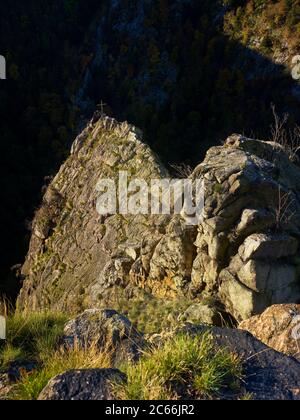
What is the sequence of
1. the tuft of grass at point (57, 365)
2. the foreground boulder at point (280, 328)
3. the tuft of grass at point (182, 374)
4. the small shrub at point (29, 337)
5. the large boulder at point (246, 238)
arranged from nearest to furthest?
1. the tuft of grass at point (182, 374)
2. the tuft of grass at point (57, 365)
3. the small shrub at point (29, 337)
4. the foreground boulder at point (280, 328)
5. the large boulder at point (246, 238)

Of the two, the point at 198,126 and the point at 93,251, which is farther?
the point at 198,126

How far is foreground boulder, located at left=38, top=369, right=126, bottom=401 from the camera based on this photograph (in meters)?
5.18

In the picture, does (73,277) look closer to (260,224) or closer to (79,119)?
(260,224)

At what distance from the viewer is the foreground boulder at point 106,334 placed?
675 centimetres

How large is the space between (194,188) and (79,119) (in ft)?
228

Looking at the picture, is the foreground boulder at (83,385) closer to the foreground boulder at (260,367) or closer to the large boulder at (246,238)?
the foreground boulder at (260,367)

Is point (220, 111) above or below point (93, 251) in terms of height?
above

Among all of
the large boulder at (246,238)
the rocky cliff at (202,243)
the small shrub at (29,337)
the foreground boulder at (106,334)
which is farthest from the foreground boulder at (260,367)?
the large boulder at (246,238)

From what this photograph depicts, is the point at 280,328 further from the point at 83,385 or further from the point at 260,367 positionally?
the point at 83,385

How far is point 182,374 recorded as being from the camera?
536 cm

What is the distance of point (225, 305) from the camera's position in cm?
1377

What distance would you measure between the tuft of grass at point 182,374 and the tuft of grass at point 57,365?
2.97 feet
